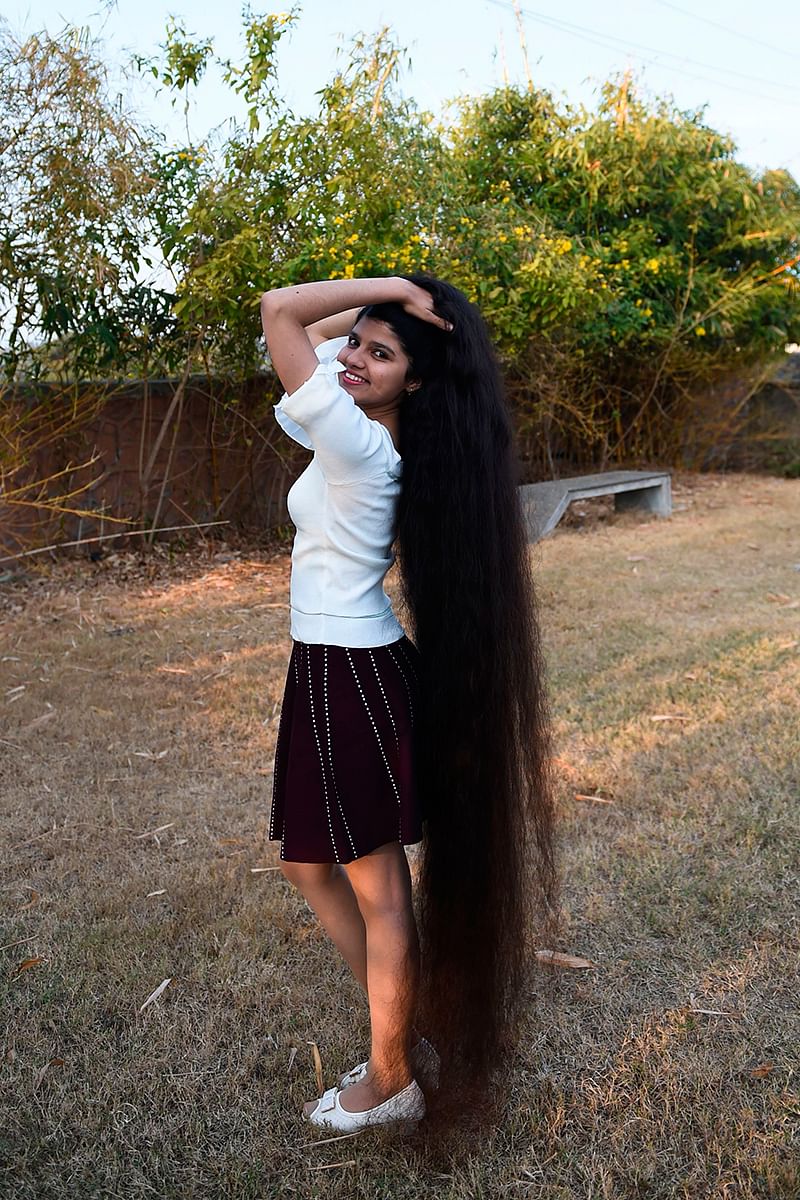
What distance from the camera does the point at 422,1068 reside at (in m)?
1.95

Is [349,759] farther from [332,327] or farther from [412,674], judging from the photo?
[332,327]

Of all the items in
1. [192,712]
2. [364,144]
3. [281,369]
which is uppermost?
[364,144]

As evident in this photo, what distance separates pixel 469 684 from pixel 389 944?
0.47 metres

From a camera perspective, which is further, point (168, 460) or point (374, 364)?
point (168, 460)

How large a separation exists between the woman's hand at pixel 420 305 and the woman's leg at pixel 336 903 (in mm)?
963

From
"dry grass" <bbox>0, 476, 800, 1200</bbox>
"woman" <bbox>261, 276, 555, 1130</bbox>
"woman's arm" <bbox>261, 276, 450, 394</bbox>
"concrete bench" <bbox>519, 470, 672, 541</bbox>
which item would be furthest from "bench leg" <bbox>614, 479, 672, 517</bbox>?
"woman's arm" <bbox>261, 276, 450, 394</bbox>

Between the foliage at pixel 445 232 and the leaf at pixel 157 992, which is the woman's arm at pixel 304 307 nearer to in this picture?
the leaf at pixel 157 992

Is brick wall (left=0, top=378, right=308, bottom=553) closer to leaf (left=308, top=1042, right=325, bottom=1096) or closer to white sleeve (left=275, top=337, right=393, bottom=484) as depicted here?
leaf (left=308, top=1042, right=325, bottom=1096)

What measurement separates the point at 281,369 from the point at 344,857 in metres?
0.79

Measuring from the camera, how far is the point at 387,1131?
186 cm

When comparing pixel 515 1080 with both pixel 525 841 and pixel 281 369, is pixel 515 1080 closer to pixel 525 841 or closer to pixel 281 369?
pixel 525 841

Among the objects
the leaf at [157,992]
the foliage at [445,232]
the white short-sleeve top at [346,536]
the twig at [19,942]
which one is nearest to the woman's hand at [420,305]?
the white short-sleeve top at [346,536]

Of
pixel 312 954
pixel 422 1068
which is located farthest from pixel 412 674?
pixel 312 954

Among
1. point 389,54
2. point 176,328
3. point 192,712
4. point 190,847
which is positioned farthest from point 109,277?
point 190,847
